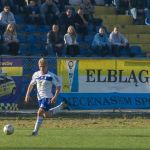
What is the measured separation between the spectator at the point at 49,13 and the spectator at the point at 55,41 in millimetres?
2065

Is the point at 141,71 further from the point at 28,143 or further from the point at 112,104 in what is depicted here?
the point at 28,143

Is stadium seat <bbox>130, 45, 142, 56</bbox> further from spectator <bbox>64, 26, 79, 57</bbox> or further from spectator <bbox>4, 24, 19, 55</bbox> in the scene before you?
spectator <bbox>4, 24, 19, 55</bbox>

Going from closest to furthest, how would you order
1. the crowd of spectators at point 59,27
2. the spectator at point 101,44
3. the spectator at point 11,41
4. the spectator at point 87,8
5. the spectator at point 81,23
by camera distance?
the spectator at point 11,41 → the crowd of spectators at point 59,27 → the spectator at point 101,44 → the spectator at point 81,23 → the spectator at point 87,8

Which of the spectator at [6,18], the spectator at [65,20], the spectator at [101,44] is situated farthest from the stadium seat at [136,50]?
the spectator at [6,18]

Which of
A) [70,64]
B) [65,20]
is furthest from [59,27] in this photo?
[70,64]

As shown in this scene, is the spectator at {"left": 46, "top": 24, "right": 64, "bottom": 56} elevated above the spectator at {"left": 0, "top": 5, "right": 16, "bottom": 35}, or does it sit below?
below

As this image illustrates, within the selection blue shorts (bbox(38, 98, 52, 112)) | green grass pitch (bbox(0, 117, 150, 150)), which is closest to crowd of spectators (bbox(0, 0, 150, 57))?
green grass pitch (bbox(0, 117, 150, 150))

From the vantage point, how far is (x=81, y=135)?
18.4 meters

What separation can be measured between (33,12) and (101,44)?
3.37 meters

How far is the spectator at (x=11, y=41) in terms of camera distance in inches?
1008

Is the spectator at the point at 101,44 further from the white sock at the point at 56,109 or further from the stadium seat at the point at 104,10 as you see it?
the stadium seat at the point at 104,10

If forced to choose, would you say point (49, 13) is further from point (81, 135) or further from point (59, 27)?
point (81, 135)

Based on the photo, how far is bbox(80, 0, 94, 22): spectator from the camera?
3008 cm

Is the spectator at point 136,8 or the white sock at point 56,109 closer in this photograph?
the white sock at point 56,109
